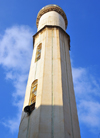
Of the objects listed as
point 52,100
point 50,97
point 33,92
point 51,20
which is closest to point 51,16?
point 51,20

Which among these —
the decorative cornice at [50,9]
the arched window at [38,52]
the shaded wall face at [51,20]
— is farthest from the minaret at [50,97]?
the decorative cornice at [50,9]

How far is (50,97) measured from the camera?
12492 mm

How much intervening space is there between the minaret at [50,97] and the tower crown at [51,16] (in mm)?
3806

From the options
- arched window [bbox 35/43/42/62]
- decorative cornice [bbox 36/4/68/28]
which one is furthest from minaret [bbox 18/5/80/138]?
decorative cornice [bbox 36/4/68/28]

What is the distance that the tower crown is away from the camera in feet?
74.3

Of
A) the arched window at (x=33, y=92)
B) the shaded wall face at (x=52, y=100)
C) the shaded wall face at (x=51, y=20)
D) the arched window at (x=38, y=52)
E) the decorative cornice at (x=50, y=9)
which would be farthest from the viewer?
the decorative cornice at (x=50, y=9)

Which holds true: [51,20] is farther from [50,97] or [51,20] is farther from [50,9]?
[50,97]

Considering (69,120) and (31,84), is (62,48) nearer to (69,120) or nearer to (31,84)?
(31,84)

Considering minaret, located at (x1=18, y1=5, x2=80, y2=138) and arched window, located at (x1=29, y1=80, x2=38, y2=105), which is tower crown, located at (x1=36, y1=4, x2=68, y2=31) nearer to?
minaret, located at (x1=18, y1=5, x2=80, y2=138)

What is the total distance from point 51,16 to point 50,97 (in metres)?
13.5

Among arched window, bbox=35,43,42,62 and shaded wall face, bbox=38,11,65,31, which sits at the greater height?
shaded wall face, bbox=38,11,65,31

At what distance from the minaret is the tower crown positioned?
3.81 metres

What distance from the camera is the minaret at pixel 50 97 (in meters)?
10.8

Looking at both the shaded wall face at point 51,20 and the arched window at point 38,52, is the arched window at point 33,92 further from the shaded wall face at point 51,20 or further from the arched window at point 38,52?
the shaded wall face at point 51,20
